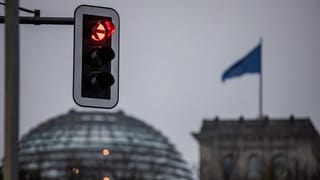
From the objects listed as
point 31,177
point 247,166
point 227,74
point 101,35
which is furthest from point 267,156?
point 101,35

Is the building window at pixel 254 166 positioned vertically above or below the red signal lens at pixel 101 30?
below

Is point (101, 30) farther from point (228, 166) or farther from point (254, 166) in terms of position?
point (254, 166)

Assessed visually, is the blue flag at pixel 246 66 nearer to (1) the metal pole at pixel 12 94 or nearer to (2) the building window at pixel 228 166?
(2) the building window at pixel 228 166

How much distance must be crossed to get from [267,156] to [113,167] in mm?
17336

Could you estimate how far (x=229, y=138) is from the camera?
612 ft

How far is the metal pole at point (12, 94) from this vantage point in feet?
75.6

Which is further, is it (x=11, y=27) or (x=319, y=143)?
(x=319, y=143)

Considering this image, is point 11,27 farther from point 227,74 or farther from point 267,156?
point 267,156

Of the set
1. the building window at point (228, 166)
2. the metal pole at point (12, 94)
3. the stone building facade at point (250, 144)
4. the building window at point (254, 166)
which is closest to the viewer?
the metal pole at point (12, 94)

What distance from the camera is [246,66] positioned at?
147125mm

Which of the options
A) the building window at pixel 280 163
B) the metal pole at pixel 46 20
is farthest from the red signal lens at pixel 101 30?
the building window at pixel 280 163

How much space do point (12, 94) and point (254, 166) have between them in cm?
16032

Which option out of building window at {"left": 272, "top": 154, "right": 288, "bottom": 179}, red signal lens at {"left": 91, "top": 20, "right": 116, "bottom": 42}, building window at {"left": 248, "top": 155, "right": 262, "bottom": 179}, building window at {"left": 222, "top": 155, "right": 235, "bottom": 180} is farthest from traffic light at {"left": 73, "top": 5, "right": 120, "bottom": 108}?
building window at {"left": 248, "top": 155, "right": 262, "bottom": 179}

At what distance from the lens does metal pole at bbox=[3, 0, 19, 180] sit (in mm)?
23031
